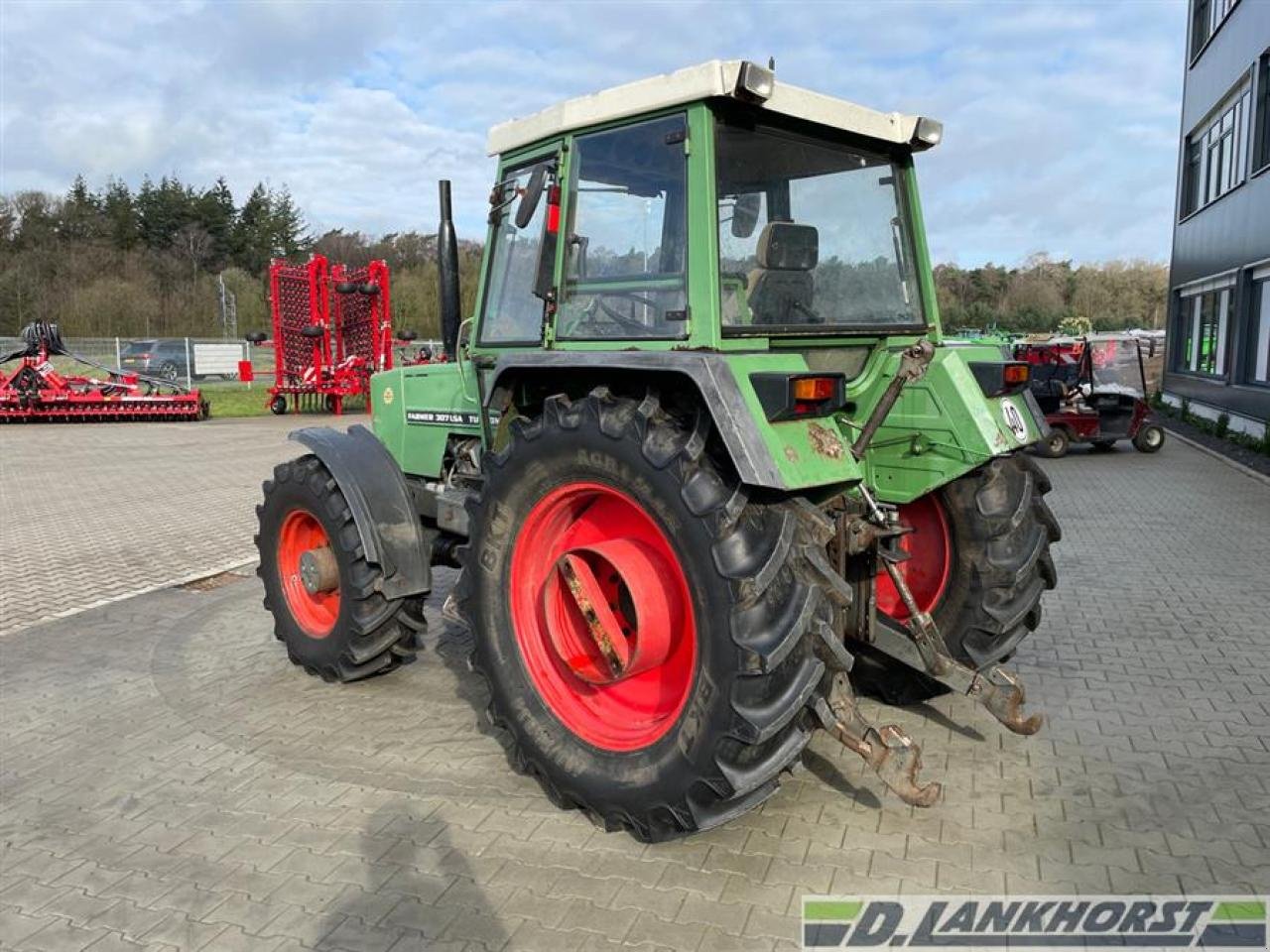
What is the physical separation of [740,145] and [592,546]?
154 cm

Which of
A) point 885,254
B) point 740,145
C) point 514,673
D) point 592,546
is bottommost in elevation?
point 514,673

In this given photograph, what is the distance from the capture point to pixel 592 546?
3.43 m

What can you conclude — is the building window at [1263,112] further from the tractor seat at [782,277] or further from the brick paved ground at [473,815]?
the tractor seat at [782,277]

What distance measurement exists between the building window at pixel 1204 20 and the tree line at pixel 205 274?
926 centimetres

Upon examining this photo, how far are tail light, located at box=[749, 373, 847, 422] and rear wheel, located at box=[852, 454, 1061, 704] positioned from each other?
119 centimetres

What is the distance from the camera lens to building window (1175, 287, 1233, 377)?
19.2 meters

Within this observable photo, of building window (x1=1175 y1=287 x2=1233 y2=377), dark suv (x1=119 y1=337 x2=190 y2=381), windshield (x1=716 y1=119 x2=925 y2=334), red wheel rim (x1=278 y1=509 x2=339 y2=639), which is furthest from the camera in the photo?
dark suv (x1=119 y1=337 x2=190 y2=381)

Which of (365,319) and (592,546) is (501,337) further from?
(365,319)

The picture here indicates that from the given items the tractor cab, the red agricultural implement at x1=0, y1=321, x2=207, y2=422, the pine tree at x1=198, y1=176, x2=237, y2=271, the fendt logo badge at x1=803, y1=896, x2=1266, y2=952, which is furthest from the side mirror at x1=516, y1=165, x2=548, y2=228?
the pine tree at x1=198, y1=176, x2=237, y2=271

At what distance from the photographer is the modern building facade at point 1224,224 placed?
16.4 metres

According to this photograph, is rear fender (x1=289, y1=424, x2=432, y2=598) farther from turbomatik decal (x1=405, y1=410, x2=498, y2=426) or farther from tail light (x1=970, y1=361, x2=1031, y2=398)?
tail light (x1=970, y1=361, x2=1031, y2=398)

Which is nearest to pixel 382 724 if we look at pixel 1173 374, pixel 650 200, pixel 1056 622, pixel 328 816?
pixel 328 816

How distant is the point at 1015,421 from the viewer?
384 cm

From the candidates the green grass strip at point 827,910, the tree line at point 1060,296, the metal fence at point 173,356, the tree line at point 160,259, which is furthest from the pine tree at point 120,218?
the green grass strip at point 827,910
